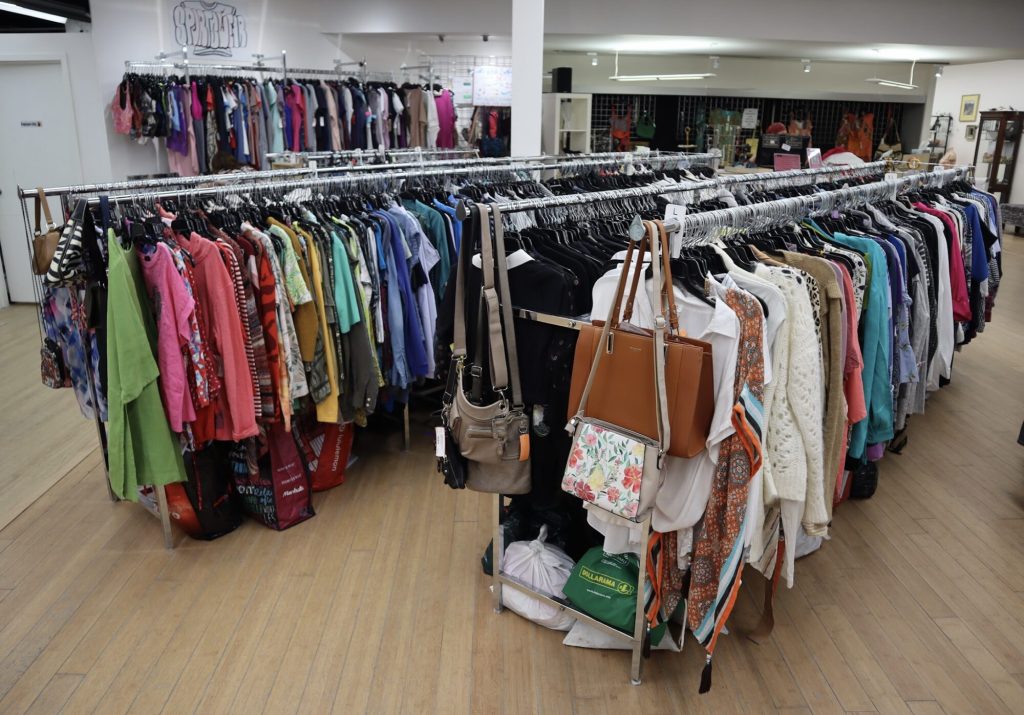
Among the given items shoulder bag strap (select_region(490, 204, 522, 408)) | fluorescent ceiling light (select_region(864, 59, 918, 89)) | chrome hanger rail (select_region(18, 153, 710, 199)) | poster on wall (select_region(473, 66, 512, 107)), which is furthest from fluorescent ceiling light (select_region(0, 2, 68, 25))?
fluorescent ceiling light (select_region(864, 59, 918, 89))

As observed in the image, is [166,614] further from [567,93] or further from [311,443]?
[567,93]

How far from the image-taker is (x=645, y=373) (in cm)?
210

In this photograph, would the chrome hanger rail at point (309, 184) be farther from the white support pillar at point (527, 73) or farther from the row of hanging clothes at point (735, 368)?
the row of hanging clothes at point (735, 368)

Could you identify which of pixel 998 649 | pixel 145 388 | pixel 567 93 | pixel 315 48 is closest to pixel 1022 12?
pixel 567 93

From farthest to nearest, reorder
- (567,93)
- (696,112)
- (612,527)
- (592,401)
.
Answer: (696,112) < (567,93) < (612,527) < (592,401)

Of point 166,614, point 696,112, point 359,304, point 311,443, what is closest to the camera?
point 166,614

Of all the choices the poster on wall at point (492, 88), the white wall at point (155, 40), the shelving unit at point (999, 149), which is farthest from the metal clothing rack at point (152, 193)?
the shelving unit at point (999, 149)

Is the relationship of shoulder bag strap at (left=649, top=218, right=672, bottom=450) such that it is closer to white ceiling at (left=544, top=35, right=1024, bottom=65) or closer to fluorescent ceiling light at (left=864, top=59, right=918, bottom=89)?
white ceiling at (left=544, top=35, right=1024, bottom=65)

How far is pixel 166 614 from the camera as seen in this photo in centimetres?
290

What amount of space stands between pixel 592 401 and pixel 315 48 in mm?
8371

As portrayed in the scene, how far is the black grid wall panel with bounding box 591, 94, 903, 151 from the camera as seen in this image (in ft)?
40.0

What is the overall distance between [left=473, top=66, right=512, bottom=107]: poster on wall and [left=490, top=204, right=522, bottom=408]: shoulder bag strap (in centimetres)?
791

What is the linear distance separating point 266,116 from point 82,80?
1.76m

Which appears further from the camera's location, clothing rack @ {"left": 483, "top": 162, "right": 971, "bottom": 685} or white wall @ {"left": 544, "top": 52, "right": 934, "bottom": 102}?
white wall @ {"left": 544, "top": 52, "right": 934, "bottom": 102}
